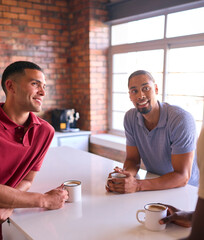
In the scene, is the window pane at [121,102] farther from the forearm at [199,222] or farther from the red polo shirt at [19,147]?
the forearm at [199,222]

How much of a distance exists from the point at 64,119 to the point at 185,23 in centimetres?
215

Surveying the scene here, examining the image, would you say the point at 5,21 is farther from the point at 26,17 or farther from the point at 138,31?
the point at 138,31

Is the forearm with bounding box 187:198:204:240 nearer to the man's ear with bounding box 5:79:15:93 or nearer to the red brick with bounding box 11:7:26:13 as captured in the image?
the man's ear with bounding box 5:79:15:93

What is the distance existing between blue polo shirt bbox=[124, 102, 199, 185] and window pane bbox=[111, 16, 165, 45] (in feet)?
6.49

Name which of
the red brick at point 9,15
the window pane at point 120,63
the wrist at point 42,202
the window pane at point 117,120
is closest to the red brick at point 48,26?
the red brick at point 9,15

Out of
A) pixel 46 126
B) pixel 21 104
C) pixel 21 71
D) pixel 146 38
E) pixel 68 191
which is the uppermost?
pixel 146 38

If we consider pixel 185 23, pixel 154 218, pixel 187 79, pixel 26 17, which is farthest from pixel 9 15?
pixel 154 218

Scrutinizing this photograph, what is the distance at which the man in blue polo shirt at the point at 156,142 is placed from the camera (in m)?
1.65

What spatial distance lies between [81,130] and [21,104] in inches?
117

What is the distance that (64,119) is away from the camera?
4.38 meters

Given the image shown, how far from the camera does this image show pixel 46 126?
176 centimetres

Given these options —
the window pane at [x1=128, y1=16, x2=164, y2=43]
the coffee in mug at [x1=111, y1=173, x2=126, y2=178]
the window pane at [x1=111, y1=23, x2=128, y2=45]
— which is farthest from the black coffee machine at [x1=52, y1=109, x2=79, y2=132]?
the coffee in mug at [x1=111, y1=173, x2=126, y2=178]

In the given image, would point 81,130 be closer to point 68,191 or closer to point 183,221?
point 68,191

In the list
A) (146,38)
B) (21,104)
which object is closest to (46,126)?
(21,104)
